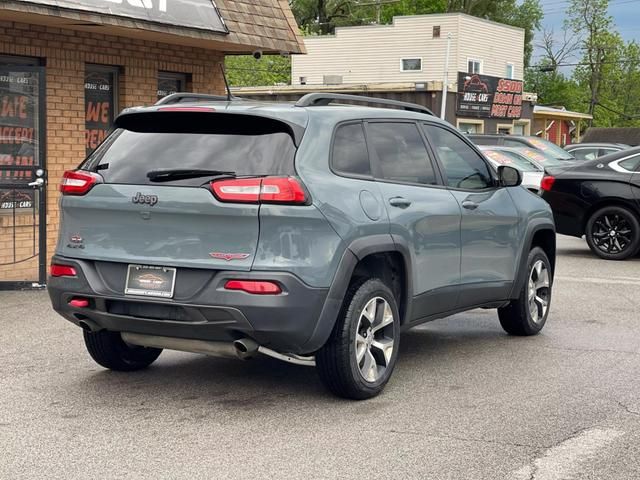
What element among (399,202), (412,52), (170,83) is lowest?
(399,202)

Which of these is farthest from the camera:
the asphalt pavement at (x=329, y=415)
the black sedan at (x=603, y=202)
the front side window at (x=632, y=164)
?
the front side window at (x=632, y=164)

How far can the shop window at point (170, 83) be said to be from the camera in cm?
1427

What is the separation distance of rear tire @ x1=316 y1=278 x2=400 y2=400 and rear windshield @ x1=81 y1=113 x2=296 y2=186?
0.93m

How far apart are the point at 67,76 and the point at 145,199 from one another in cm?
679

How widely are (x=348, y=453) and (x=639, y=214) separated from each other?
414 inches

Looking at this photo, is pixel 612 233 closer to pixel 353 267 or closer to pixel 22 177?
pixel 22 177

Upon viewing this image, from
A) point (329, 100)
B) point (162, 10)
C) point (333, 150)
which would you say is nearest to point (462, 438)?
point (333, 150)

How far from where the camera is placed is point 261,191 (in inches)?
235

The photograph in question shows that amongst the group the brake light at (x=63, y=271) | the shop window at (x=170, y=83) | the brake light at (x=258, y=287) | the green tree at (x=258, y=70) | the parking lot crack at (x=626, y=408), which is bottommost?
the parking lot crack at (x=626, y=408)

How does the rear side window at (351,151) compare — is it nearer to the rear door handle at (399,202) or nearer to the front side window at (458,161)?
the rear door handle at (399,202)

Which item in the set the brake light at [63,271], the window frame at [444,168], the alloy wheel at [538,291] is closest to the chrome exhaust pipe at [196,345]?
the brake light at [63,271]

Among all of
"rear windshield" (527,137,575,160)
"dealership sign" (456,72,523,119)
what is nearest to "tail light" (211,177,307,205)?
"rear windshield" (527,137,575,160)

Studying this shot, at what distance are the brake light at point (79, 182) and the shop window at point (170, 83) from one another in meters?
7.70

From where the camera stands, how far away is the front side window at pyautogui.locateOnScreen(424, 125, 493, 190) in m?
7.68
